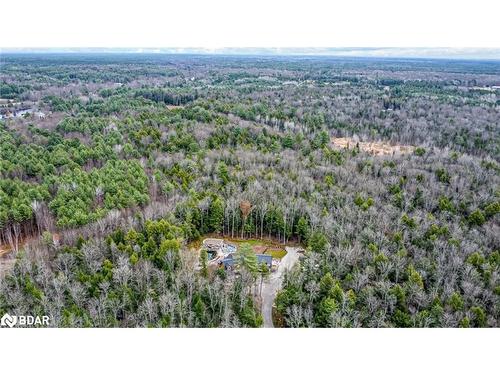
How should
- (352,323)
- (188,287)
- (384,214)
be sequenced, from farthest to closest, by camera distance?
(384,214) < (188,287) < (352,323)

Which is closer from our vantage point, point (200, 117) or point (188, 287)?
point (188, 287)

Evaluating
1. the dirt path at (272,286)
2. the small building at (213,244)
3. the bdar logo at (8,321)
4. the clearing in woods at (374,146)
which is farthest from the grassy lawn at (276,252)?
the clearing in woods at (374,146)

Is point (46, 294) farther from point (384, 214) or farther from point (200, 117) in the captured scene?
point (200, 117)

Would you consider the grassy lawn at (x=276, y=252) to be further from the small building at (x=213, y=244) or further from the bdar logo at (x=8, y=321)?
the bdar logo at (x=8, y=321)

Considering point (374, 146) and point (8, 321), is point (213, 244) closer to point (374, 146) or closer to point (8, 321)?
point (8, 321)

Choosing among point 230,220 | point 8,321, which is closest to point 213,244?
point 230,220

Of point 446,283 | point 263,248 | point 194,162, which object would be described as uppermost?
point 194,162

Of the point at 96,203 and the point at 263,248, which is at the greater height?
the point at 96,203

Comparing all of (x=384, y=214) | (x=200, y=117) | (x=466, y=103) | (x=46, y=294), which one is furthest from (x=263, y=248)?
(x=466, y=103)

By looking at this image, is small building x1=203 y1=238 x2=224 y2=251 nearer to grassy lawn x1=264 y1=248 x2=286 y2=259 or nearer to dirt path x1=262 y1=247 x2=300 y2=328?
grassy lawn x1=264 y1=248 x2=286 y2=259

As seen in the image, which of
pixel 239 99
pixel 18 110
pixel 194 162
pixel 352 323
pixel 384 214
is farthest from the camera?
pixel 239 99

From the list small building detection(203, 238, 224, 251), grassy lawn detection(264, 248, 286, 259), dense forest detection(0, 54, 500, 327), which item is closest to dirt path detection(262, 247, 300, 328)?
grassy lawn detection(264, 248, 286, 259)
